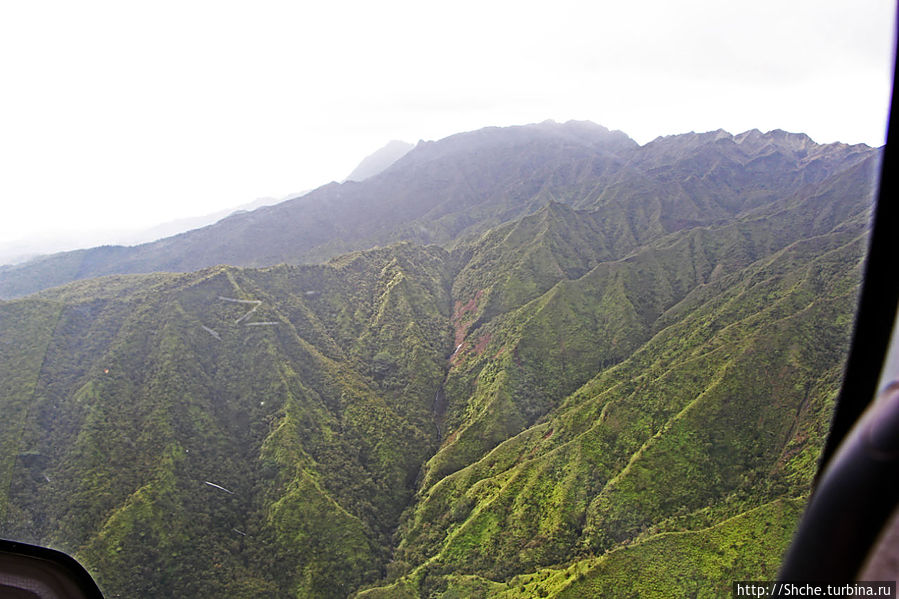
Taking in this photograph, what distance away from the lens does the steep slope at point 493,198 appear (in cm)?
7225

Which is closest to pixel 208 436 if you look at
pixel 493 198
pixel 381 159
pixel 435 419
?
pixel 435 419

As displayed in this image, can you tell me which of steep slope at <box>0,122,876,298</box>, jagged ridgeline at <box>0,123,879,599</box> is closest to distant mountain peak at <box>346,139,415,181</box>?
steep slope at <box>0,122,876,298</box>

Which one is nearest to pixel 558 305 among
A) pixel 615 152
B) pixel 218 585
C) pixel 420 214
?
pixel 218 585

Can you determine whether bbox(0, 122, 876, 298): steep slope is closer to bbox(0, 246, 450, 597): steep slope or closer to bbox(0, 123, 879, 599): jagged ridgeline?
bbox(0, 123, 879, 599): jagged ridgeline

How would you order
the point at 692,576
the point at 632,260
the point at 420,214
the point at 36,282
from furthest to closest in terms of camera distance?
the point at 420,214 → the point at 36,282 → the point at 632,260 → the point at 692,576

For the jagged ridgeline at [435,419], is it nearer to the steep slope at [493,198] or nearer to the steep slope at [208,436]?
the steep slope at [208,436]

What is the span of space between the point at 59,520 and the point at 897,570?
25877 mm

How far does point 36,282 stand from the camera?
59.7m

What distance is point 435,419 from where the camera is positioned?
3878cm

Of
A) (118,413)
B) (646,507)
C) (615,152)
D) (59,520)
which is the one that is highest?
(615,152)

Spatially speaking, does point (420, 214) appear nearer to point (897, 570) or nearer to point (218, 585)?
point (218, 585)

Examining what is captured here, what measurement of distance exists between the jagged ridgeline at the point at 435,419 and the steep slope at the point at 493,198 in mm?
23172

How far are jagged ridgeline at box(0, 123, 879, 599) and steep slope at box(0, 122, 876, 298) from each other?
23.2 meters

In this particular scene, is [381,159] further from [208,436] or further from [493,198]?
[208,436]
